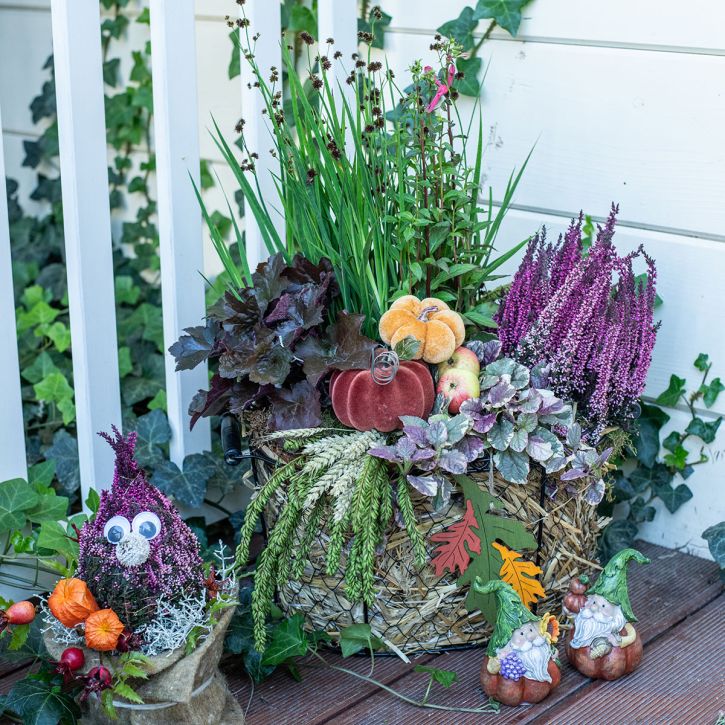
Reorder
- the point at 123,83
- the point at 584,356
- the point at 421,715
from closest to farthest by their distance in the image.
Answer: the point at 421,715 → the point at 584,356 → the point at 123,83

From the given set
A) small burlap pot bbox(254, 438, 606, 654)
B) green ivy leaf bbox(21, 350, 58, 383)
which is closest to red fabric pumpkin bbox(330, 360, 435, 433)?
small burlap pot bbox(254, 438, 606, 654)

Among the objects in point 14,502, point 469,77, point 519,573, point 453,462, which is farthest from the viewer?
point 469,77

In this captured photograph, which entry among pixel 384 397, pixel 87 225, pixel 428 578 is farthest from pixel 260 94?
pixel 428 578

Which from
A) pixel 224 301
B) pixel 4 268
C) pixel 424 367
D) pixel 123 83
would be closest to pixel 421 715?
pixel 424 367

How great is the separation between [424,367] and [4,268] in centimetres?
65

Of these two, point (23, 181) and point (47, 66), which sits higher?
point (47, 66)

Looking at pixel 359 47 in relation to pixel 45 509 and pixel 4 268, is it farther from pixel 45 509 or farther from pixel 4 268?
pixel 45 509

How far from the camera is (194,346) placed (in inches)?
60.1

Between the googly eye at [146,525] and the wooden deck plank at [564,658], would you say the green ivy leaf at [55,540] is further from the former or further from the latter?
the wooden deck plank at [564,658]

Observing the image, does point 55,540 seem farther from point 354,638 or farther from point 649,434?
point 649,434

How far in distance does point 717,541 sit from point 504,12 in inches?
39.3

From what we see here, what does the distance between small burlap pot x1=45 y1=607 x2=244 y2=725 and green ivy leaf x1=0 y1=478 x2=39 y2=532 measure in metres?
0.29

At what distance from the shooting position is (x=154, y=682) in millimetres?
1217

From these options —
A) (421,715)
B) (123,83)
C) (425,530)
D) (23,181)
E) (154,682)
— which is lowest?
(421,715)
